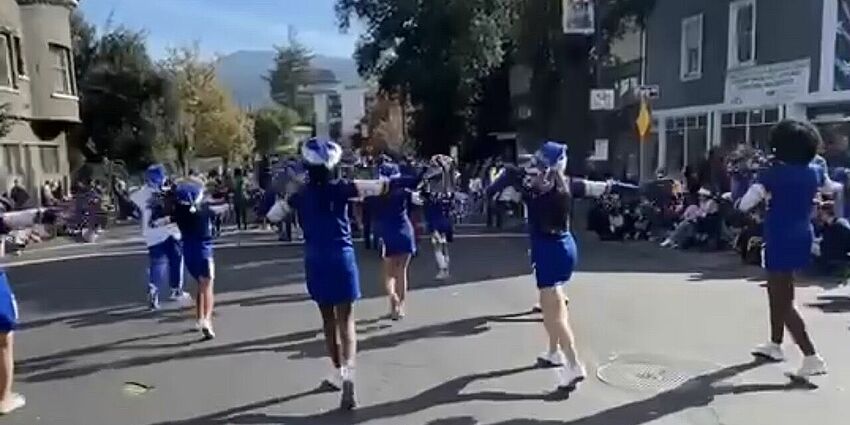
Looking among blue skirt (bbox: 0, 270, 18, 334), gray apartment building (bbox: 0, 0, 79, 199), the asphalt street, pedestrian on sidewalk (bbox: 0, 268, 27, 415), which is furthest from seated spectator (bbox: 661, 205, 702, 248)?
gray apartment building (bbox: 0, 0, 79, 199)

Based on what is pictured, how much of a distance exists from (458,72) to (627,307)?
89.7ft

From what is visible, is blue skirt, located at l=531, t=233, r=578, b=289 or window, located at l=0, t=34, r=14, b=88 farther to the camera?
window, located at l=0, t=34, r=14, b=88

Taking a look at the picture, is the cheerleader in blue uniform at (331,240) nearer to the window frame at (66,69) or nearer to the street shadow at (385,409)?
the street shadow at (385,409)

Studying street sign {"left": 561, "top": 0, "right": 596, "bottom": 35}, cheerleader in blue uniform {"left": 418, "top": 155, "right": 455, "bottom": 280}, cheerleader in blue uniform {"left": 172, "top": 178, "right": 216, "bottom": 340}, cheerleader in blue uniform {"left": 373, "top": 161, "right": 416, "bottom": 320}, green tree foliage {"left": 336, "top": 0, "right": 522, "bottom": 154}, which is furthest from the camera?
green tree foliage {"left": 336, "top": 0, "right": 522, "bottom": 154}

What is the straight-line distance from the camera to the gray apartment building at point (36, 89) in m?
29.8

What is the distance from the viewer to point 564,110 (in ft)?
116

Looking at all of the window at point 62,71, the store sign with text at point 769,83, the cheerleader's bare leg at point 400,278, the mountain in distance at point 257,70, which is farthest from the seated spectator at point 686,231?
the mountain in distance at point 257,70

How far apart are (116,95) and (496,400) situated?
127 feet

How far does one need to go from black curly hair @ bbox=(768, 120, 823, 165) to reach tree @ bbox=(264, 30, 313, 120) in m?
111

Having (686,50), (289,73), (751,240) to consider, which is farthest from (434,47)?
(289,73)

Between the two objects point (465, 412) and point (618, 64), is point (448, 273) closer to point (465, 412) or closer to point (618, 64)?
point (465, 412)

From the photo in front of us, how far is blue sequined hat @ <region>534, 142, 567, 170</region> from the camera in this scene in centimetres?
732

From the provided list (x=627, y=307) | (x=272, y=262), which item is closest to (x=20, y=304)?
(x=272, y=262)

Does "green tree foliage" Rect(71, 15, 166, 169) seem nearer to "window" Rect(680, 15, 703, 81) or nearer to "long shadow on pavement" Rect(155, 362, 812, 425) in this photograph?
"window" Rect(680, 15, 703, 81)
